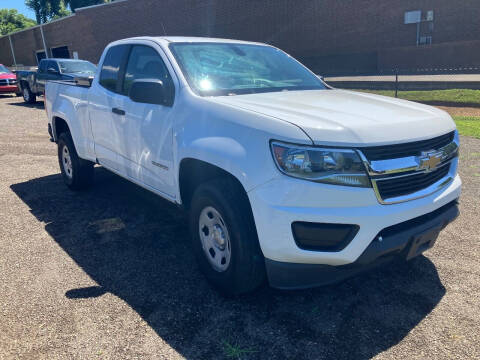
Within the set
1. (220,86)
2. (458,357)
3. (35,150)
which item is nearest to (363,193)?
(458,357)

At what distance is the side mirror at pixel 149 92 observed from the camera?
3.41 m

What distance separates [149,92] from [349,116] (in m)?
1.57

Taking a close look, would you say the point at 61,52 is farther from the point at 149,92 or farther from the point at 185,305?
the point at 185,305

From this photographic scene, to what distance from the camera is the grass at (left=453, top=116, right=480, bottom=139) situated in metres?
9.49

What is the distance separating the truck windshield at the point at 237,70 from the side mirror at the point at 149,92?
26cm

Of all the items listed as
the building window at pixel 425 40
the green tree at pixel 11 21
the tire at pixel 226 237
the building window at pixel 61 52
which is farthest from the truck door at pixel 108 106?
the green tree at pixel 11 21

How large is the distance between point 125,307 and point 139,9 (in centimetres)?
4114

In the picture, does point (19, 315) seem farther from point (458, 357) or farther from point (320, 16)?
point (320, 16)

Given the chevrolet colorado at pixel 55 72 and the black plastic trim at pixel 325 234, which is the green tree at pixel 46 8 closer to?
the chevrolet colorado at pixel 55 72

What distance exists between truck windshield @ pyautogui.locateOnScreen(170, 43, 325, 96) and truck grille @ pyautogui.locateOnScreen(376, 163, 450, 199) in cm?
148

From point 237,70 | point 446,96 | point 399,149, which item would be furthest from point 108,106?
point 446,96

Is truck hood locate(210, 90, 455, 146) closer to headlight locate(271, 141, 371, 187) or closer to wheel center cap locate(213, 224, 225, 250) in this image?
headlight locate(271, 141, 371, 187)

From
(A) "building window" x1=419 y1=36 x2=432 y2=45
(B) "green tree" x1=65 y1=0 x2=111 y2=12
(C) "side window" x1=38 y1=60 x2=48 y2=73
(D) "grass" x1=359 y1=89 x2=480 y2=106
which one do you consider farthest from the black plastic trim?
(B) "green tree" x1=65 y1=0 x2=111 y2=12

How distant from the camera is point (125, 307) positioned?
3.20 meters
